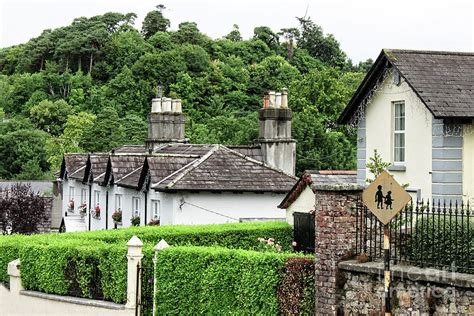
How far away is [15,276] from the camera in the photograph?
25062 millimetres

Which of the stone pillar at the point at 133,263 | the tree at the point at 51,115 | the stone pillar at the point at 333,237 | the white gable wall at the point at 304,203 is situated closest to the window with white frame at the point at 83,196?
the white gable wall at the point at 304,203

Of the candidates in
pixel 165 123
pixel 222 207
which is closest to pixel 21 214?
pixel 165 123

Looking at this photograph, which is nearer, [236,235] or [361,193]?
[361,193]

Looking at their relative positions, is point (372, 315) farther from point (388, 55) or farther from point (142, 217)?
point (142, 217)

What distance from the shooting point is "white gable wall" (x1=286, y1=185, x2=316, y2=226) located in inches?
1140

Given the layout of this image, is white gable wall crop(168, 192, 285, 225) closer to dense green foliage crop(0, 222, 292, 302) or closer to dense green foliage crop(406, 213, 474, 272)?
dense green foliage crop(0, 222, 292, 302)

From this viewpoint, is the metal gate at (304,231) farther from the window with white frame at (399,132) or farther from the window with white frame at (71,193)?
the window with white frame at (71,193)

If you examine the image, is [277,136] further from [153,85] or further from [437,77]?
[153,85]

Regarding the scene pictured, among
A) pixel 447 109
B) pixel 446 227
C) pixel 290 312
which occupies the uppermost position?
pixel 447 109

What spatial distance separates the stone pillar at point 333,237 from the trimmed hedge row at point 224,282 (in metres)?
0.45

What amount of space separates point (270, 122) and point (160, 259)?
57.0 ft

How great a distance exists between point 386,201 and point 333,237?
1874 mm

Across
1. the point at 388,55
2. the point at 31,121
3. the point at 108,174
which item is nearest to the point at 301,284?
the point at 388,55

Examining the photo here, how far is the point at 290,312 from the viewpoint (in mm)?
17688
